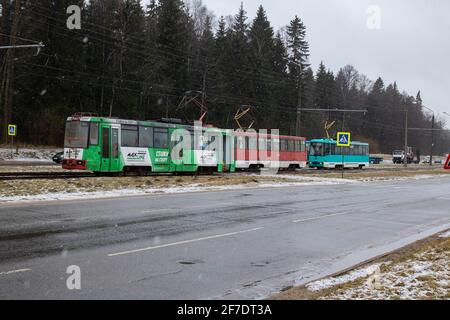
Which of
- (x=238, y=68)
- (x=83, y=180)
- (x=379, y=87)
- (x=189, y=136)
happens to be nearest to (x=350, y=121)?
(x=379, y=87)

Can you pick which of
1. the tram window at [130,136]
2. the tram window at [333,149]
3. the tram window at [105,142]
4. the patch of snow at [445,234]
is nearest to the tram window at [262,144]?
the tram window at [333,149]

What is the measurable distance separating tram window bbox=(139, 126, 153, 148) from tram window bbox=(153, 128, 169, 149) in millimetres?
350

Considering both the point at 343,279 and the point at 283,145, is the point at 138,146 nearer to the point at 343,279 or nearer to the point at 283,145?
the point at 283,145

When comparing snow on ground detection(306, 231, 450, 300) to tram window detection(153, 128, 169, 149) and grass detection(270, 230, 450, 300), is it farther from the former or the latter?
tram window detection(153, 128, 169, 149)

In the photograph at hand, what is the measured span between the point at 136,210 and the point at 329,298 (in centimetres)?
978

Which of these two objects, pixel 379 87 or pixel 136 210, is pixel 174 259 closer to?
pixel 136 210

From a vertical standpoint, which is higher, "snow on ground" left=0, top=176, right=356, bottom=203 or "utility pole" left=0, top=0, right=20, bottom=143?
"utility pole" left=0, top=0, right=20, bottom=143

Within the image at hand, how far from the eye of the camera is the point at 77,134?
27.2 meters

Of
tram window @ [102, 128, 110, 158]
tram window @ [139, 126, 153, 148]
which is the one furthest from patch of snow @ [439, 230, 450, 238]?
tram window @ [139, 126, 153, 148]

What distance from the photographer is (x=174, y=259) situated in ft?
29.1

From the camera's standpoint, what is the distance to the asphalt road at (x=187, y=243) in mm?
7123

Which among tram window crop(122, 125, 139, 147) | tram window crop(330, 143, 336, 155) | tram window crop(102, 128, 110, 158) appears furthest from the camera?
tram window crop(330, 143, 336, 155)

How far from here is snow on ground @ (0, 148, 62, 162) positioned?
44.2 meters

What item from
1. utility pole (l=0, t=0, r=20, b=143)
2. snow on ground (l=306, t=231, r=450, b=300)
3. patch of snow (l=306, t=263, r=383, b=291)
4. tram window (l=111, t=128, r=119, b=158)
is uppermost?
utility pole (l=0, t=0, r=20, b=143)
